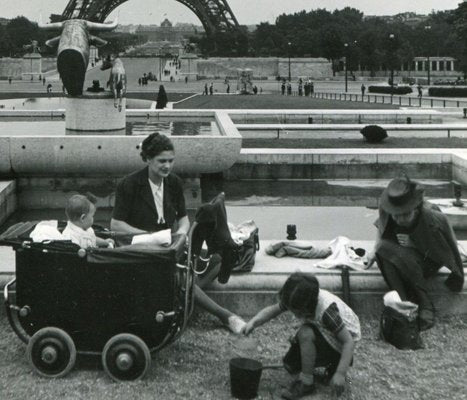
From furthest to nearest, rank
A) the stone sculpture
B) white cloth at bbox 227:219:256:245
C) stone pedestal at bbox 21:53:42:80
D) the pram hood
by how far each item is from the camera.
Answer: stone pedestal at bbox 21:53:42:80, the stone sculpture, white cloth at bbox 227:219:256:245, the pram hood

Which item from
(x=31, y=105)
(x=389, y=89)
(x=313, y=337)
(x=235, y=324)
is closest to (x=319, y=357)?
(x=313, y=337)

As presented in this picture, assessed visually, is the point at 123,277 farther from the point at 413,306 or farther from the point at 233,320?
the point at 413,306

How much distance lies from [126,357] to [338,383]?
49.8 inches

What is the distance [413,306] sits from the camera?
523 cm

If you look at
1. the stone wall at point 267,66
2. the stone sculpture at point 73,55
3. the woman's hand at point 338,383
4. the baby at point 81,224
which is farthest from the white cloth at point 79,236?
the stone wall at point 267,66

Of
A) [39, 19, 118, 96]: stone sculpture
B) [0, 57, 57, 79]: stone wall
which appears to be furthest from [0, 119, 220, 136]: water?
[0, 57, 57, 79]: stone wall

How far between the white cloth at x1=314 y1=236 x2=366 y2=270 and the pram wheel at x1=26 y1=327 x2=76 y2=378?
2186mm

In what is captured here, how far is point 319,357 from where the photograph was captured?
4.55 m

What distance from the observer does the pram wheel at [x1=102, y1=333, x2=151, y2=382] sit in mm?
4539

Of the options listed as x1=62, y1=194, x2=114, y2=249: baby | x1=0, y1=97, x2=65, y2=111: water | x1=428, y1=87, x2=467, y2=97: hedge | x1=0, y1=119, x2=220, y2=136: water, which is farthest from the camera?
x1=428, y1=87, x2=467, y2=97: hedge

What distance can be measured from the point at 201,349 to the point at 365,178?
9.51 meters

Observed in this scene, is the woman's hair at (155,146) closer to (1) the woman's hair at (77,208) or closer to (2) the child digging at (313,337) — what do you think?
(1) the woman's hair at (77,208)

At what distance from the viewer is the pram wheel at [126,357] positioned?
4539 mm

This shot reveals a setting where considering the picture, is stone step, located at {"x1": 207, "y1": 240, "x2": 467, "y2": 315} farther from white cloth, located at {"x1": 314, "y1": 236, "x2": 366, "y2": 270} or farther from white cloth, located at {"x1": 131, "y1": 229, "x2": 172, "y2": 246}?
white cloth, located at {"x1": 131, "y1": 229, "x2": 172, "y2": 246}
